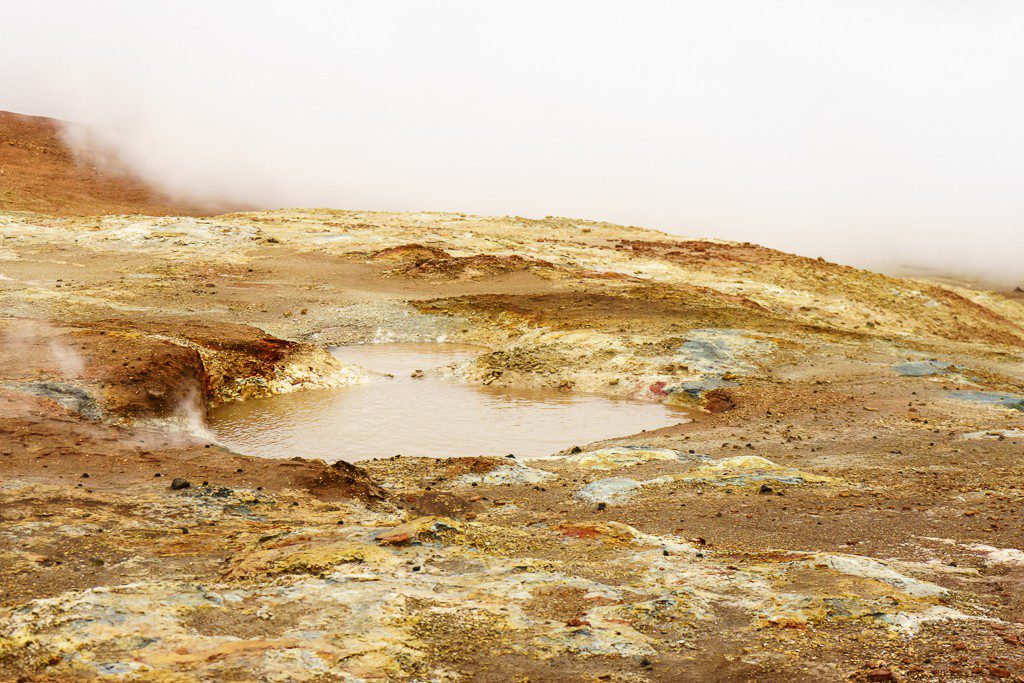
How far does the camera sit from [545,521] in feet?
34.8

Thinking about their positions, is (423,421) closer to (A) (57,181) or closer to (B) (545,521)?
(B) (545,521)

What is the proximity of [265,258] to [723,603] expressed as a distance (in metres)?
34.3

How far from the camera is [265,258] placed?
39.1m

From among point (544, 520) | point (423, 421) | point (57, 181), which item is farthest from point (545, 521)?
point (57, 181)

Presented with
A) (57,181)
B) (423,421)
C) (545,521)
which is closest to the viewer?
(545,521)

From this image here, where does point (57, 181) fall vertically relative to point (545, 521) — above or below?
above

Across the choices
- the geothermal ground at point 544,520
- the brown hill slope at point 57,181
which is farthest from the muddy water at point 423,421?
the brown hill slope at point 57,181

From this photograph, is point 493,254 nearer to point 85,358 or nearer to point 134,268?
point 134,268

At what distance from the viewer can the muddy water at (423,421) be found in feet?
53.2

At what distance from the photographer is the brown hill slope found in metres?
50.6

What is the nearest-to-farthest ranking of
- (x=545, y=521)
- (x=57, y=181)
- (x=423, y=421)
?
(x=545, y=521), (x=423, y=421), (x=57, y=181)

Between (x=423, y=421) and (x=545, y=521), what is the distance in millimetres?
8101

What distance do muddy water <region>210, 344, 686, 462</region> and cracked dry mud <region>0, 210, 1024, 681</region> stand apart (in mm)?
837

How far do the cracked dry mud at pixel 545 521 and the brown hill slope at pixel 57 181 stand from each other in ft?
85.5
